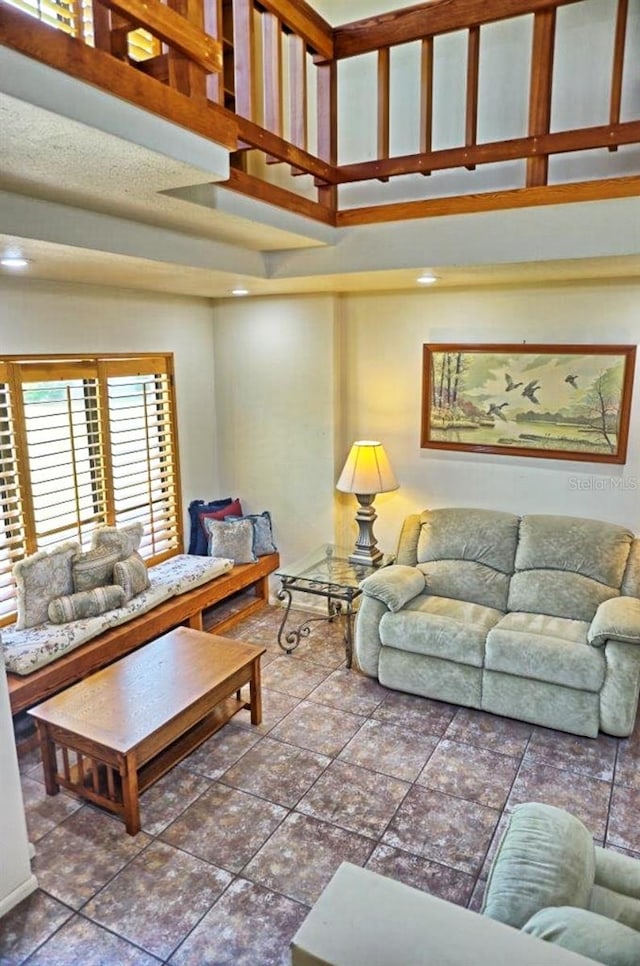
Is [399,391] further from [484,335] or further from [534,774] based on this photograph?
[534,774]

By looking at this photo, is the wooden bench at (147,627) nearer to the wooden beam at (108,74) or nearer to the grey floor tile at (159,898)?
the grey floor tile at (159,898)

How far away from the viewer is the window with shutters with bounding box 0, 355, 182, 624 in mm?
3586

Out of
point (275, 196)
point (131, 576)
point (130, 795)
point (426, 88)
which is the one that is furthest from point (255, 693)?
point (426, 88)

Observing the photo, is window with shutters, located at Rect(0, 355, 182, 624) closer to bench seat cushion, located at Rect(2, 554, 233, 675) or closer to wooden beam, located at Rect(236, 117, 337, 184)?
bench seat cushion, located at Rect(2, 554, 233, 675)

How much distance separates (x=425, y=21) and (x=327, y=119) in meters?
0.66

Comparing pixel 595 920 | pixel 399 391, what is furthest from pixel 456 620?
pixel 595 920

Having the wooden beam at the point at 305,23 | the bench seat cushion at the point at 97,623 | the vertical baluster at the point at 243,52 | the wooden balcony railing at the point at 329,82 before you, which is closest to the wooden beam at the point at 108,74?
the wooden balcony railing at the point at 329,82

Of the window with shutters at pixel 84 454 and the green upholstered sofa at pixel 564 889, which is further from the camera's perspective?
the window with shutters at pixel 84 454

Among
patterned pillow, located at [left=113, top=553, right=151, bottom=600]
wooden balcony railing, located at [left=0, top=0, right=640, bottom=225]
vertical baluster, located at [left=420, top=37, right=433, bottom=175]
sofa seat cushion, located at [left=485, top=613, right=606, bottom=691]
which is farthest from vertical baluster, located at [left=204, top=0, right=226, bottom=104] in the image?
sofa seat cushion, located at [left=485, top=613, right=606, bottom=691]

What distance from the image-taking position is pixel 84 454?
4023 mm

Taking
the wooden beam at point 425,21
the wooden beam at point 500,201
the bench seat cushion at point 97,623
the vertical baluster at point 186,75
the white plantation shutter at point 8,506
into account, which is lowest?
the bench seat cushion at point 97,623

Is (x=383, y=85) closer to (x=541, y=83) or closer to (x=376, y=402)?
(x=541, y=83)

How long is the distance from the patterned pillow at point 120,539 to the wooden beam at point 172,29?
2696 millimetres

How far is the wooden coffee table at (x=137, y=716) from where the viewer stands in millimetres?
2658
